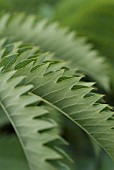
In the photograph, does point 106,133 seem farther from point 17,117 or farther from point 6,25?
point 6,25

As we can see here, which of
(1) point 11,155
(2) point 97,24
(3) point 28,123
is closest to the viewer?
(3) point 28,123

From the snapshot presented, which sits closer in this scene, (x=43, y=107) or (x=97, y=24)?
(x=43, y=107)

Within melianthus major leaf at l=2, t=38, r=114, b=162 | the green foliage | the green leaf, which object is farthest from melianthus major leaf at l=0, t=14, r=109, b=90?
melianthus major leaf at l=2, t=38, r=114, b=162

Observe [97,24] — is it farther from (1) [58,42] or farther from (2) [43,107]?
(2) [43,107]

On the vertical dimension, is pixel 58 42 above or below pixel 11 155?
above

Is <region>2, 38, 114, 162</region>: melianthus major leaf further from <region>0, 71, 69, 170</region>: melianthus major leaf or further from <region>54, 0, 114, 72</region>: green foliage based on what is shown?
<region>54, 0, 114, 72</region>: green foliage

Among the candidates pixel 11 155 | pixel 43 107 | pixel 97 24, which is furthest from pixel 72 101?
pixel 97 24

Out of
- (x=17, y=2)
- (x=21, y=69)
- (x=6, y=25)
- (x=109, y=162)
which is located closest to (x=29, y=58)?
(x=21, y=69)
